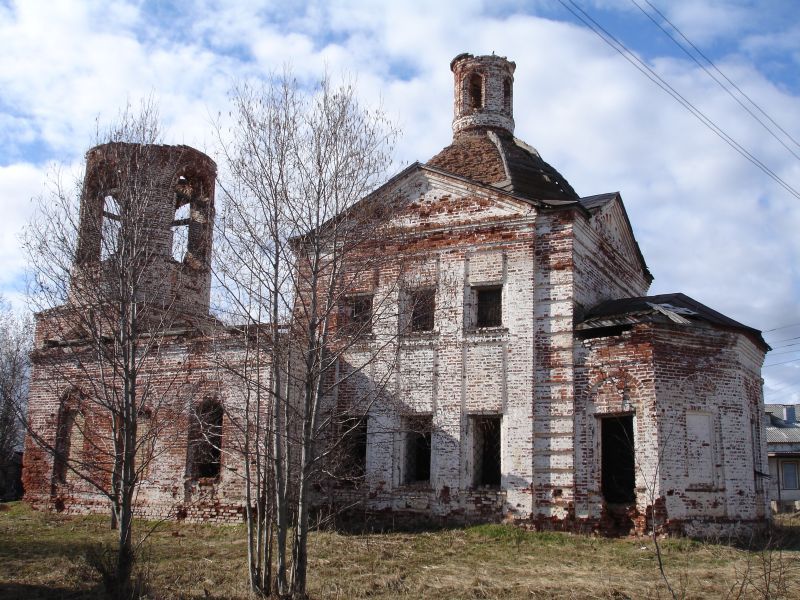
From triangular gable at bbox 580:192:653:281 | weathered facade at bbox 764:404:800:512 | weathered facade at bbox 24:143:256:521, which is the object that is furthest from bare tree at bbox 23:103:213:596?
weathered facade at bbox 764:404:800:512

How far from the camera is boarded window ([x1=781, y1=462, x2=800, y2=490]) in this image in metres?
Result: 32.6

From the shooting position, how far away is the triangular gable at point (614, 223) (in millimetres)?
15727

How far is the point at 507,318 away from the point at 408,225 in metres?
2.84

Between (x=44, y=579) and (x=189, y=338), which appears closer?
(x=44, y=579)

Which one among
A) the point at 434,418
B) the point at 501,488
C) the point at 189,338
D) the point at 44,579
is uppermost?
the point at 189,338

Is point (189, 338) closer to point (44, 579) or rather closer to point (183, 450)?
point (183, 450)

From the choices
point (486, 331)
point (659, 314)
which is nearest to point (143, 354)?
point (486, 331)

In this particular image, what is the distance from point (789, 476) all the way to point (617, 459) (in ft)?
77.9

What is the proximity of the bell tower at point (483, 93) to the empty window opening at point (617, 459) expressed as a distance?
840cm

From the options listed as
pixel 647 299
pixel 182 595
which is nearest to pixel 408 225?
pixel 647 299

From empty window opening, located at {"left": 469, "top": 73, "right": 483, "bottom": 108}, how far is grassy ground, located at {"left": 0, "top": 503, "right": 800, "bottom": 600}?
1060 centimetres

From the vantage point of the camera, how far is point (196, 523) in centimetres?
1489

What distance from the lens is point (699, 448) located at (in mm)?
13156

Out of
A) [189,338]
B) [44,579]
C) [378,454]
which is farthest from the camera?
[189,338]
